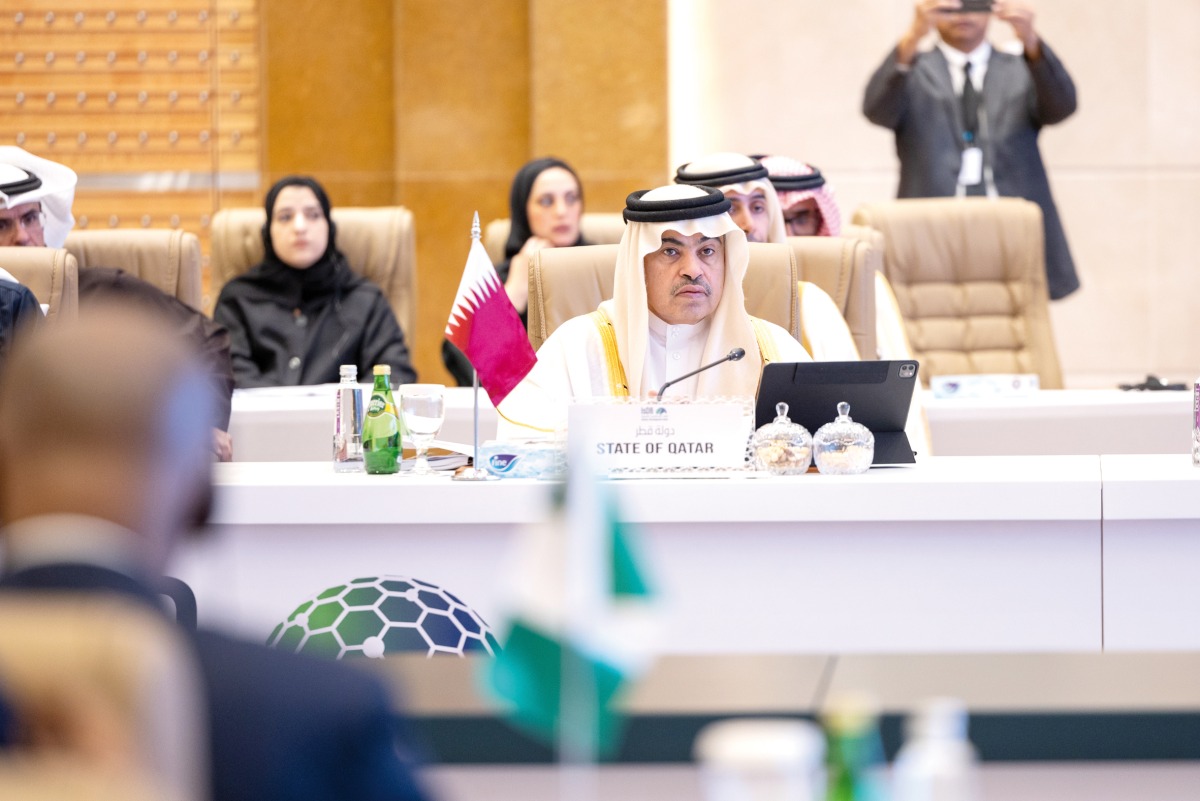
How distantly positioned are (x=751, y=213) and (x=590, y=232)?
152 cm

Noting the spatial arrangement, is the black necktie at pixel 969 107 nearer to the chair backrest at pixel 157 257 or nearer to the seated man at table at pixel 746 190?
the seated man at table at pixel 746 190

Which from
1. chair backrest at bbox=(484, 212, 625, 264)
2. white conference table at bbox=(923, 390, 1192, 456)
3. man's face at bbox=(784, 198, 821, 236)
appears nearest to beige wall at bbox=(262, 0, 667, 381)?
chair backrest at bbox=(484, 212, 625, 264)

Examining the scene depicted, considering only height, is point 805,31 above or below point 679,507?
above

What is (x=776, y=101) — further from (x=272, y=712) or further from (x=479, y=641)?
(x=272, y=712)

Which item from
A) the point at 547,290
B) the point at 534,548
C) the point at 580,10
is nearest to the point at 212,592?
the point at 547,290

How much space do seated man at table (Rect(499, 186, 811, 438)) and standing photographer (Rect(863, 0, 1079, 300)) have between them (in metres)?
2.84

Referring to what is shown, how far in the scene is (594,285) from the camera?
4121mm

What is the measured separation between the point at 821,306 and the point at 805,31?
152 inches

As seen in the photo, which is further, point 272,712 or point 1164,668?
point 1164,668

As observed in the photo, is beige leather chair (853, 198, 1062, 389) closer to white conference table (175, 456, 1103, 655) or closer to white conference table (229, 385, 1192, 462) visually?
white conference table (229, 385, 1192, 462)

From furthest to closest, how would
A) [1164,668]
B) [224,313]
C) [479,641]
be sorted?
[224,313] → [479,641] → [1164,668]

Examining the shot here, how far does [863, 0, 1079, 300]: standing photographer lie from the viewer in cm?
643

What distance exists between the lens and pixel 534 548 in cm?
105

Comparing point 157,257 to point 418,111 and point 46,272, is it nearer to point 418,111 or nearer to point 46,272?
point 46,272
